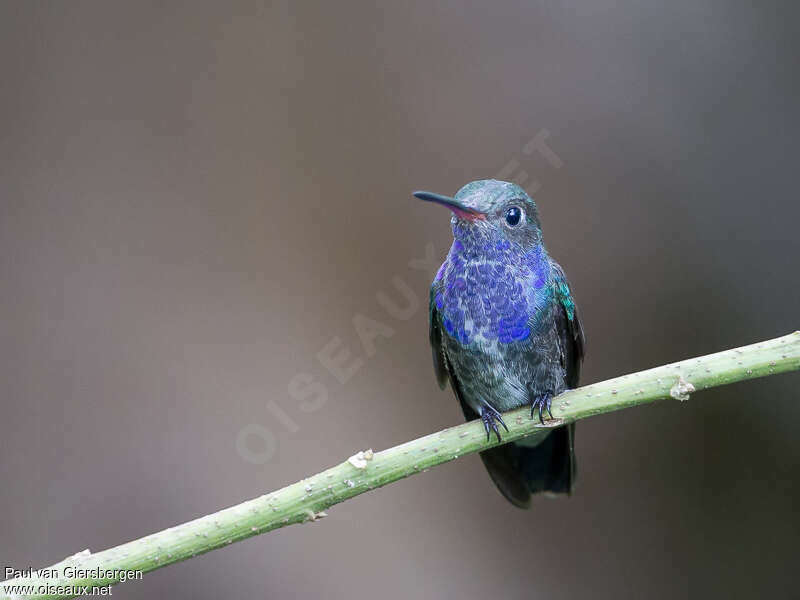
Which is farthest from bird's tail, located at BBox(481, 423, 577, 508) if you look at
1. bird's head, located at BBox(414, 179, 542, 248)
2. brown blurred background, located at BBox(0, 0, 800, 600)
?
brown blurred background, located at BBox(0, 0, 800, 600)

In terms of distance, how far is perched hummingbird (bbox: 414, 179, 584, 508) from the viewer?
6.99 feet

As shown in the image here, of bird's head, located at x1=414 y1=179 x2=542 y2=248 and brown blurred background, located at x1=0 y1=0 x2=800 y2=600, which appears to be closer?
bird's head, located at x1=414 y1=179 x2=542 y2=248

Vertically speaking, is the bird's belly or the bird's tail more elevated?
the bird's belly

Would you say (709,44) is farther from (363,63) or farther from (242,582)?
(242,582)

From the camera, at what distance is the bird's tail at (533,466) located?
252cm

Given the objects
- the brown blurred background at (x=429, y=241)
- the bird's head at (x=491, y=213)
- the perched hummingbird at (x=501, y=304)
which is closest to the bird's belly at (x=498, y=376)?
the perched hummingbird at (x=501, y=304)

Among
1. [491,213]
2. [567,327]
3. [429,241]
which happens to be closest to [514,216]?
[491,213]

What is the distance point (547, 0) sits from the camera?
360 cm

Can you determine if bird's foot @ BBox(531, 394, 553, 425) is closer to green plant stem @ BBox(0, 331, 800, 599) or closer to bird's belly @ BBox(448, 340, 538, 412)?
bird's belly @ BBox(448, 340, 538, 412)

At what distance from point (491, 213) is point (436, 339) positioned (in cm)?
50

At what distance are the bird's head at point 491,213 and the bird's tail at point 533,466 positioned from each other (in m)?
0.76

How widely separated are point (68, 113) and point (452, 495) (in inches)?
102

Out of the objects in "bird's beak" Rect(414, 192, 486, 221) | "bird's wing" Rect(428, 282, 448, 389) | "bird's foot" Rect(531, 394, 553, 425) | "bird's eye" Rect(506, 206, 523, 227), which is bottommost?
"bird's foot" Rect(531, 394, 553, 425)

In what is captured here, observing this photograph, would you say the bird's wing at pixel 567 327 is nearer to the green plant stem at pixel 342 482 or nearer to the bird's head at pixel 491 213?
the bird's head at pixel 491 213
